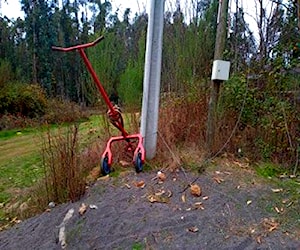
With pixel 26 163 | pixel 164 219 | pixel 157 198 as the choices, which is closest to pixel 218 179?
pixel 157 198

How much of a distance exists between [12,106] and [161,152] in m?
9.99

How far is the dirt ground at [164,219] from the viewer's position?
7.79 ft

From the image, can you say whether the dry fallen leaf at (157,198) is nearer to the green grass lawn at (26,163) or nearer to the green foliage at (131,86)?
the green grass lawn at (26,163)

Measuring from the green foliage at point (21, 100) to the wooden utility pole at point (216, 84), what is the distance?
29.9 ft

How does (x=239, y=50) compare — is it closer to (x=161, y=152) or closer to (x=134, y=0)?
(x=134, y=0)

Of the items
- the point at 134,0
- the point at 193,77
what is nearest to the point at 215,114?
the point at 193,77

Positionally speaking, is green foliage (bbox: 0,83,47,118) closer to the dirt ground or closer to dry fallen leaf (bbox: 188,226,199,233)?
the dirt ground

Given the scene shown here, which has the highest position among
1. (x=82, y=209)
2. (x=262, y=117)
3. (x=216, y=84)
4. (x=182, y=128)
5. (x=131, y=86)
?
(x=216, y=84)

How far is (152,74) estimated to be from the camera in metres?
3.62

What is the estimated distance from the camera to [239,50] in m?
Answer: 4.79

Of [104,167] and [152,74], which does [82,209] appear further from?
[152,74]

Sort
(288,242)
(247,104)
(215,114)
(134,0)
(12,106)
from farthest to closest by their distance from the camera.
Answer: (12,106), (134,0), (247,104), (215,114), (288,242)

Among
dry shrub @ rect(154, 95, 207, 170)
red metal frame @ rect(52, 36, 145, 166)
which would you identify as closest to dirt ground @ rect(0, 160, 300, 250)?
red metal frame @ rect(52, 36, 145, 166)

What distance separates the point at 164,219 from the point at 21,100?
10955 mm
